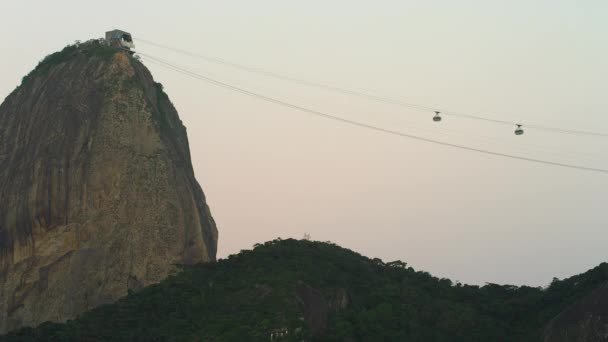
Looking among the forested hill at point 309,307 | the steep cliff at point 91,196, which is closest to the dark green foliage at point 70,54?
the steep cliff at point 91,196

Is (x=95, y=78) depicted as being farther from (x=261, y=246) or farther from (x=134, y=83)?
(x=261, y=246)

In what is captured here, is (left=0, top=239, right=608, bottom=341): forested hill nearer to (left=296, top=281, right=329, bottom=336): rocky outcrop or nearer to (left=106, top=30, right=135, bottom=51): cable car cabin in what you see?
(left=296, top=281, right=329, bottom=336): rocky outcrop

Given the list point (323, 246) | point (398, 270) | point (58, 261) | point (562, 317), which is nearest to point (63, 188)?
point (58, 261)

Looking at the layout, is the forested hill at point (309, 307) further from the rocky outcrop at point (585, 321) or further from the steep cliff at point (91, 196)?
the steep cliff at point (91, 196)

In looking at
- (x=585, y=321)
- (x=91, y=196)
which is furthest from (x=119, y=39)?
(x=585, y=321)

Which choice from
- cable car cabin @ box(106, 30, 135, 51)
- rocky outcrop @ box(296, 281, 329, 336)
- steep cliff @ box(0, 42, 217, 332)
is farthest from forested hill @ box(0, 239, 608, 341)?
cable car cabin @ box(106, 30, 135, 51)

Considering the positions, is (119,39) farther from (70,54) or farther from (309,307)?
(309,307)
